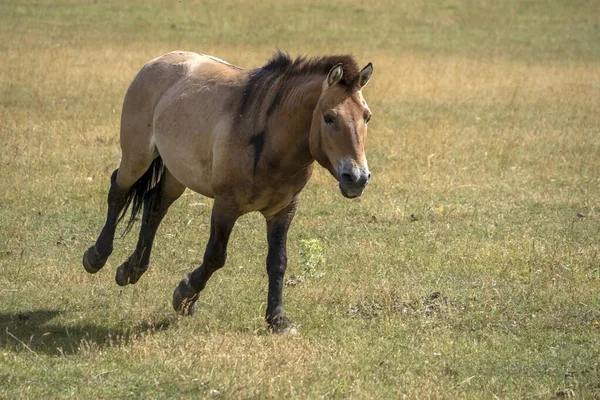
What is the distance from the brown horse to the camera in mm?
6246

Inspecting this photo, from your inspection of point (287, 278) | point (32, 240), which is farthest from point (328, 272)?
point (32, 240)

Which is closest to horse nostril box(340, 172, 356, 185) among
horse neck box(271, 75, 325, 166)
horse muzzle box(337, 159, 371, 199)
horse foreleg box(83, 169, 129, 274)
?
horse muzzle box(337, 159, 371, 199)

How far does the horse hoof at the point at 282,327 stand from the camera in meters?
6.76

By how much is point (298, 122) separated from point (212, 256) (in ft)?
3.92

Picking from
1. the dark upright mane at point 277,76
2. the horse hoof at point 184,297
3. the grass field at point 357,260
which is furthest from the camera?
the horse hoof at point 184,297

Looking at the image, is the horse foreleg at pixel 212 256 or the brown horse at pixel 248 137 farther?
the horse foreleg at pixel 212 256

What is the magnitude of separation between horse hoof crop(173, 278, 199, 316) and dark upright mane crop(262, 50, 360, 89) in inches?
69.3

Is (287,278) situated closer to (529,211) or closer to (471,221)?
(471,221)

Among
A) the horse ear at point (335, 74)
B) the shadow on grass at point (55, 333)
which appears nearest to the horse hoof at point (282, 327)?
the shadow on grass at point (55, 333)

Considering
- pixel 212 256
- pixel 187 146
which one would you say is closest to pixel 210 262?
pixel 212 256

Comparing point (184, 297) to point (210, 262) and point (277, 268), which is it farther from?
point (277, 268)

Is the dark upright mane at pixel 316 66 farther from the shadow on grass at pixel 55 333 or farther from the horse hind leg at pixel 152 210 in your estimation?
the shadow on grass at pixel 55 333

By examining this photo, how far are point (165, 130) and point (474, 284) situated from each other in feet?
10.1

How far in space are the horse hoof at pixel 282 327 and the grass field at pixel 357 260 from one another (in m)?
0.12
